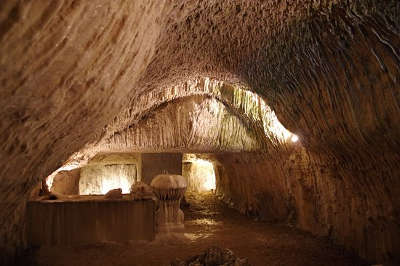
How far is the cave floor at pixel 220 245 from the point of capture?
5.98 meters

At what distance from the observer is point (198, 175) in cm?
1858

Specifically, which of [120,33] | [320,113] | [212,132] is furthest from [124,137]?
[120,33]

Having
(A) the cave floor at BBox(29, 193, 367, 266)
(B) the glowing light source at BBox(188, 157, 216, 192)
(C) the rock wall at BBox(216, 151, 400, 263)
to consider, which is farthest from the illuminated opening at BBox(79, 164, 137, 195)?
(B) the glowing light source at BBox(188, 157, 216, 192)

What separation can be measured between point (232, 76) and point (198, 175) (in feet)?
41.4

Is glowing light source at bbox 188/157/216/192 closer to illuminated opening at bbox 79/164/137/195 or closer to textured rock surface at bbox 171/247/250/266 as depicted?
illuminated opening at bbox 79/164/137/195

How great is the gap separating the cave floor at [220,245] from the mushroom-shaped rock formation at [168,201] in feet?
1.03

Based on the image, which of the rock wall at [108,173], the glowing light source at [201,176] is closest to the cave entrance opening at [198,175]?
the glowing light source at [201,176]

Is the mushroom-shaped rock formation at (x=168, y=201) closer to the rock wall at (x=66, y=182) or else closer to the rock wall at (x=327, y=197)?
the rock wall at (x=327, y=197)

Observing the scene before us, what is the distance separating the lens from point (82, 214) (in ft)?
22.1

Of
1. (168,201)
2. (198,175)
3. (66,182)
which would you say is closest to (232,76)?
(168,201)

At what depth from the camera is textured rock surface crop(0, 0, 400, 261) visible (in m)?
2.16

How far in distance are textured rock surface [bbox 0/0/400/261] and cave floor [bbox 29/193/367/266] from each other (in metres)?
0.57

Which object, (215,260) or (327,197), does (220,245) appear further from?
(327,197)

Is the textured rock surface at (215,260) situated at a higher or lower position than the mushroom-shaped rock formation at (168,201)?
lower
